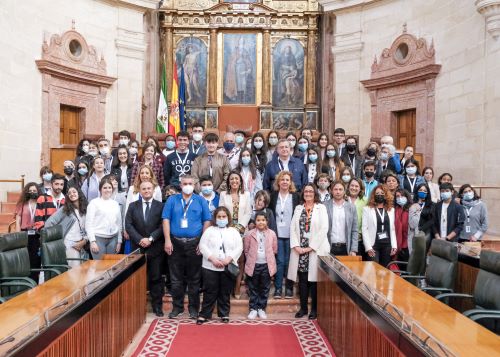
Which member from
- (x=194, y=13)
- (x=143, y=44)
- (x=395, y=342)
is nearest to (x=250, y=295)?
(x=395, y=342)

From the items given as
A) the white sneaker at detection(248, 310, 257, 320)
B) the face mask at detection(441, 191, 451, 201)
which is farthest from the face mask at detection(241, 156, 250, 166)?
the face mask at detection(441, 191, 451, 201)

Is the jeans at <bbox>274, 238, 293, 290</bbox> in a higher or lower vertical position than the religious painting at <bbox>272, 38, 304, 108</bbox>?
lower

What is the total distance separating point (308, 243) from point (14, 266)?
3.20 meters

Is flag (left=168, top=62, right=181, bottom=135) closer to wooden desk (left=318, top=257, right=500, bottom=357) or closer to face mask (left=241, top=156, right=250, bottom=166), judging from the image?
face mask (left=241, top=156, right=250, bottom=166)

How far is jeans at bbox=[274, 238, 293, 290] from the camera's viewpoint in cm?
691

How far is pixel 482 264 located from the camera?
15.1ft

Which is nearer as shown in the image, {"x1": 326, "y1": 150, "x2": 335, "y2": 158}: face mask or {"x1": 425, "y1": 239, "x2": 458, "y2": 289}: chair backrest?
{"x1": 425, "y1": 239, "x2": 458, "y2": 289}: chair backrest

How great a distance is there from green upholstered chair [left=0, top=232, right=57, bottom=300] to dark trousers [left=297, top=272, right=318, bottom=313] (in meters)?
2.88

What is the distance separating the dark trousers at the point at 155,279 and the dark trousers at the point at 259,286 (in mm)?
1076

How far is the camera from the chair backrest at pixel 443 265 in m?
4.97

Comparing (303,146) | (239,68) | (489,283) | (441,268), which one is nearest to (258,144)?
(303,146)

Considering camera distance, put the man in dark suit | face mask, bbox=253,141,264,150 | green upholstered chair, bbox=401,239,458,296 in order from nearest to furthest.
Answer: green upholstered chair, bbox=401,239,458,296, the man in dark suit, face mask, bbox=253,141,264,150

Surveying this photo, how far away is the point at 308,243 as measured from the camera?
6570mm

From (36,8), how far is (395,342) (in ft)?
39.3
